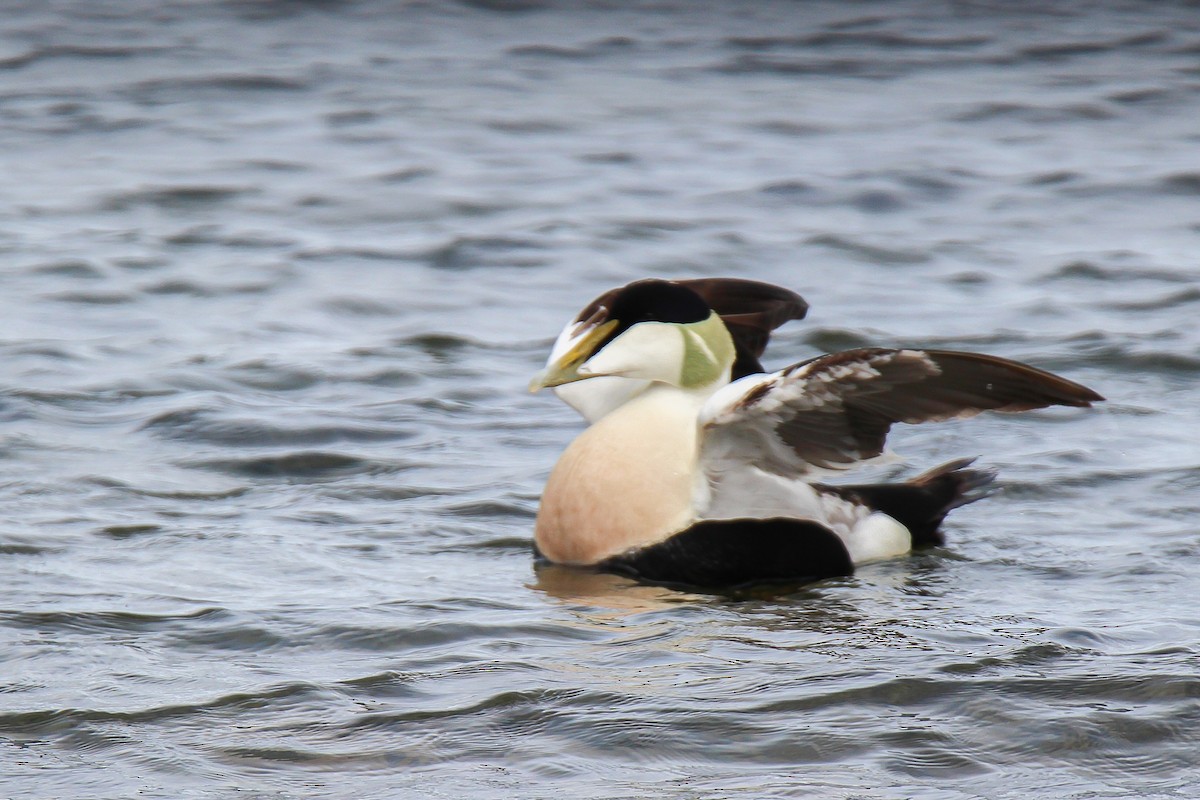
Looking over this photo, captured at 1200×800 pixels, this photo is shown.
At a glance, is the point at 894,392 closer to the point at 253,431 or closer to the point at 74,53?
the point at 253,431

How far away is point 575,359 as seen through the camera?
5.38 meters

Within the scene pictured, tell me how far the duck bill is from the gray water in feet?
1.86

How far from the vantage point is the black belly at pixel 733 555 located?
5262 millimetres

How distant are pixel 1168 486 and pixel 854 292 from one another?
3440mm

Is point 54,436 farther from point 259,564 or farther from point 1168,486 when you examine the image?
point 1168,486

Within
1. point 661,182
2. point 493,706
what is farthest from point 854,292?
point 493,706

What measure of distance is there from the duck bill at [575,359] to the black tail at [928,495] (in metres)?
0.87

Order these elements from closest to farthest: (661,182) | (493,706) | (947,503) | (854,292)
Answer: (493,706)
(947,503)
(854,292)
(661,182)

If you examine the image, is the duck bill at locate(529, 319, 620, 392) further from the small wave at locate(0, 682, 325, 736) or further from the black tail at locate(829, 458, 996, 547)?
the small wave at locate(0, 682, 325, 736)

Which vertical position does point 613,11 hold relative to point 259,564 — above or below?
above

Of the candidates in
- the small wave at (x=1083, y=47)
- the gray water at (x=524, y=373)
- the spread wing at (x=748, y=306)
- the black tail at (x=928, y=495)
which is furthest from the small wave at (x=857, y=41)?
the black tail at (x=928, y=495)

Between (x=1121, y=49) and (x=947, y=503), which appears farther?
(x=1121, y=49)

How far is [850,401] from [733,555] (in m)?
0.57

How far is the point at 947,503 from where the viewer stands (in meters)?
5.80
